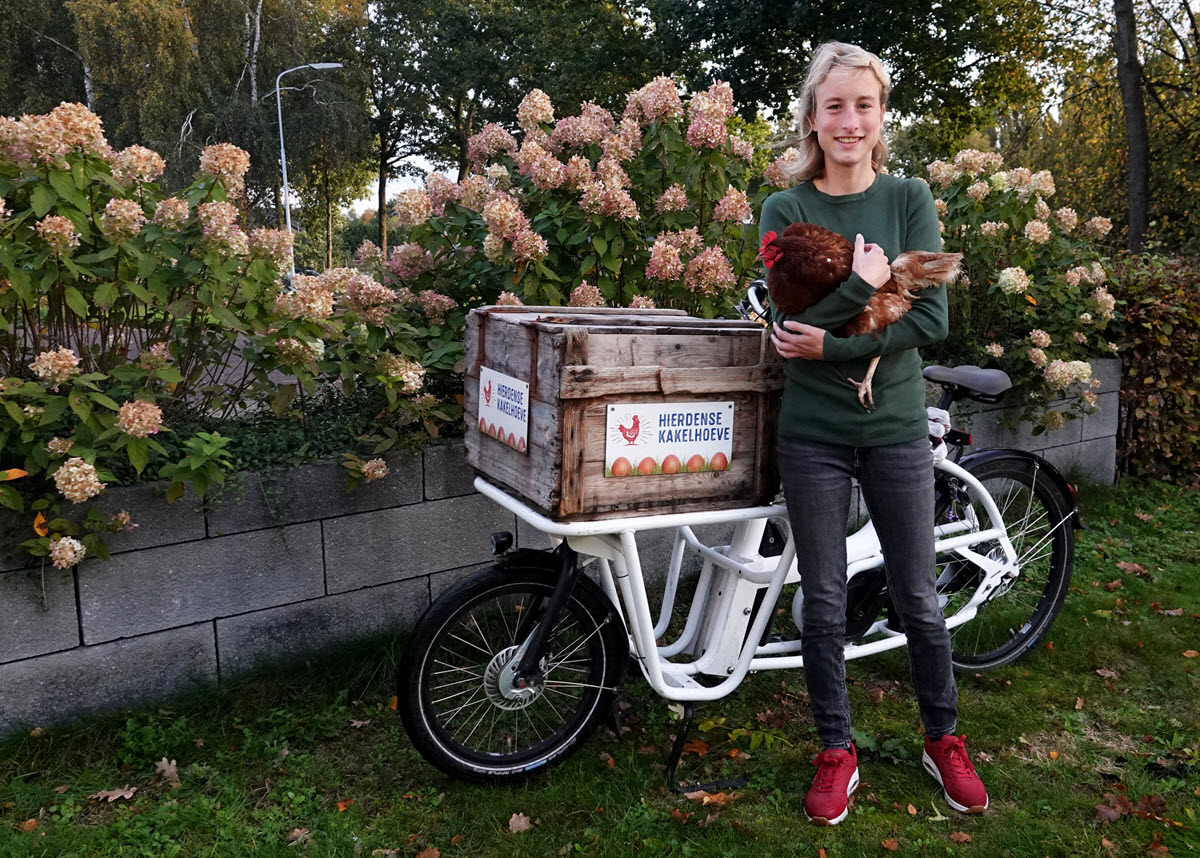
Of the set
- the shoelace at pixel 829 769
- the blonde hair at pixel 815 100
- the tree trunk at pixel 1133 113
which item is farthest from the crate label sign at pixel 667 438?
the tree trunk at pixel 1133 113

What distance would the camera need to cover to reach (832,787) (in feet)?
9.21

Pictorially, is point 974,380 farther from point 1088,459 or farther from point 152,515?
point 1088,459

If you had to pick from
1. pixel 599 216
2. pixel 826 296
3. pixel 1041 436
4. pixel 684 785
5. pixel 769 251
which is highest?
pixel 599 216

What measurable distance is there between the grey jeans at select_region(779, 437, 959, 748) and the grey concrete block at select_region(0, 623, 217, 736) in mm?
2204

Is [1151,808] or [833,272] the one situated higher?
[833,272]

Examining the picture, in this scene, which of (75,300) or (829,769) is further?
(75,300)

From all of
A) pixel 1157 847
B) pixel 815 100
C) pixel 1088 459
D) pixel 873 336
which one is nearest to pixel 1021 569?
pixel 1157 847

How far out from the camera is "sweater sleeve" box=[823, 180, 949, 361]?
2.41 meters

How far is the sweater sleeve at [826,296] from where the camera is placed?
7.74 feet

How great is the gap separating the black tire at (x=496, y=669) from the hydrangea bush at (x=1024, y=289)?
3620mm

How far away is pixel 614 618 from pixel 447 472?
1.19 m

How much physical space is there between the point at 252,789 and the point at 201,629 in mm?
668

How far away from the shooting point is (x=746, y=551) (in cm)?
311

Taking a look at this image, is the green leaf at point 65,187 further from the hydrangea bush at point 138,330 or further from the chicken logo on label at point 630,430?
the chicken logo on label at point 630,430
